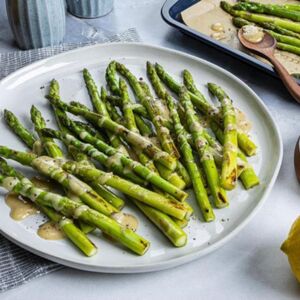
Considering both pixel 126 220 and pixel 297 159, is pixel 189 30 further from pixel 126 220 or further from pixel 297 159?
pixel 126 220

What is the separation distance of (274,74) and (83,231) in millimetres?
898

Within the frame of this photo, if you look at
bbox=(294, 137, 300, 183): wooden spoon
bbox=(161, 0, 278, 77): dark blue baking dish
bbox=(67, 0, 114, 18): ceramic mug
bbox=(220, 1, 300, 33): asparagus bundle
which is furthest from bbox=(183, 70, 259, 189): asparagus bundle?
bbox=(67, 0, 114, 18): ceramic mug

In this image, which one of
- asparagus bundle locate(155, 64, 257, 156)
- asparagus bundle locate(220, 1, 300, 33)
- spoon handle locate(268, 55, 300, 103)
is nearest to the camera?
asparagus bundle locate(155, 64, 257, 156)

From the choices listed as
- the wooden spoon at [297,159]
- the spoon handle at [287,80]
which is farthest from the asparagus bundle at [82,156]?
the spoon handle at [287,80]

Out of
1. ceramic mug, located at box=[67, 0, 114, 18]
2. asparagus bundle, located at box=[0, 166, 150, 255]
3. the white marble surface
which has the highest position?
asparagus bundle, located at box=[0, 166, 150, 255]

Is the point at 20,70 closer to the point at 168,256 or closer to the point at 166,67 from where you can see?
the point at 166,67

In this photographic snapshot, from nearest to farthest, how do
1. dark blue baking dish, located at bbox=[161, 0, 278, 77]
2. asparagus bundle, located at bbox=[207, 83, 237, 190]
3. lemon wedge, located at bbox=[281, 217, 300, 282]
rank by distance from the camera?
lemon wedge, located at bbox=[281, 217, 300, 282] < asparagus bundle, located at bbox=[207, 83, 237, 190] < dark blue baking dish, located at bbox=[161, 0, 278, 77]

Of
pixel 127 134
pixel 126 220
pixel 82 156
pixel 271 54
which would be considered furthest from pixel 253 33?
pixel 126 220

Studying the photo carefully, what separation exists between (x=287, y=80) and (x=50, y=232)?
2.99 feet

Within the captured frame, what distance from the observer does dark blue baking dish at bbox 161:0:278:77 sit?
2.00 m

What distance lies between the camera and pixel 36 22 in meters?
2.14

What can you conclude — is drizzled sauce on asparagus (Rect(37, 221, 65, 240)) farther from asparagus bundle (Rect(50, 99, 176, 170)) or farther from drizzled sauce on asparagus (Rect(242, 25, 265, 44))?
drizzled sauce on asparagus (Rect(242, 25, 265, 44))

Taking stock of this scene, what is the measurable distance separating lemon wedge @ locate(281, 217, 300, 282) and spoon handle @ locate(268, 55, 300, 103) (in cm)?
62

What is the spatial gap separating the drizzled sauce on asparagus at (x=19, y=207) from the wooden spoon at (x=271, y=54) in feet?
2.90
